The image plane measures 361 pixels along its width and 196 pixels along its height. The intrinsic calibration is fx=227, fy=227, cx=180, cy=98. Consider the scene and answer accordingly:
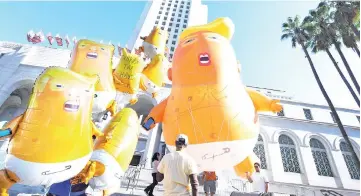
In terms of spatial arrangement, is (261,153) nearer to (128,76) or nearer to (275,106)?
(275,106)

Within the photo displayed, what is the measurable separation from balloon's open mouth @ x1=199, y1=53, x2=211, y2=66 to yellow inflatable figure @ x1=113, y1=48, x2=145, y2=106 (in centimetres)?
227

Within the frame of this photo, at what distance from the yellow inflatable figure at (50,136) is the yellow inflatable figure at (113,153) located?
40 cm

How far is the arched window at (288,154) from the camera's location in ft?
59.6

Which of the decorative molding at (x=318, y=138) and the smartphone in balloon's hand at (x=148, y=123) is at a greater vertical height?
the decorative molding at (x=318, y=138)

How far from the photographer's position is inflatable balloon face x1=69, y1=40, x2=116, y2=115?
5480 millimetres

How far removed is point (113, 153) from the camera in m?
4.52

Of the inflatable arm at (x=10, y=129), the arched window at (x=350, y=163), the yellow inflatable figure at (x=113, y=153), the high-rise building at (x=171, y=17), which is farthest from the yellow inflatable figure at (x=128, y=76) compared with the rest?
the high-rise building at (x=171, y=17)

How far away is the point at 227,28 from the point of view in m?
5.68

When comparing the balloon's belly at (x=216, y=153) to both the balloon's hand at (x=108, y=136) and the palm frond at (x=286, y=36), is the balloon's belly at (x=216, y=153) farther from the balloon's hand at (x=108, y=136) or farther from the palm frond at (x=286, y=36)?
the palm frond at (x=286, y=36)

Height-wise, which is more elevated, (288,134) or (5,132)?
(288,134)

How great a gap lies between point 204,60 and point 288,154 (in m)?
17.1

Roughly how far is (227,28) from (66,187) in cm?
515

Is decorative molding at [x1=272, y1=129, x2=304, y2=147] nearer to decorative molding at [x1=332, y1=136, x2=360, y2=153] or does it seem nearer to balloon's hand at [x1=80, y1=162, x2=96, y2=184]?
decorative molding at [x1=332, y1=136, x2=360, y2=153]

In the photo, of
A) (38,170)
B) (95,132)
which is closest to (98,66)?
(95,132)
